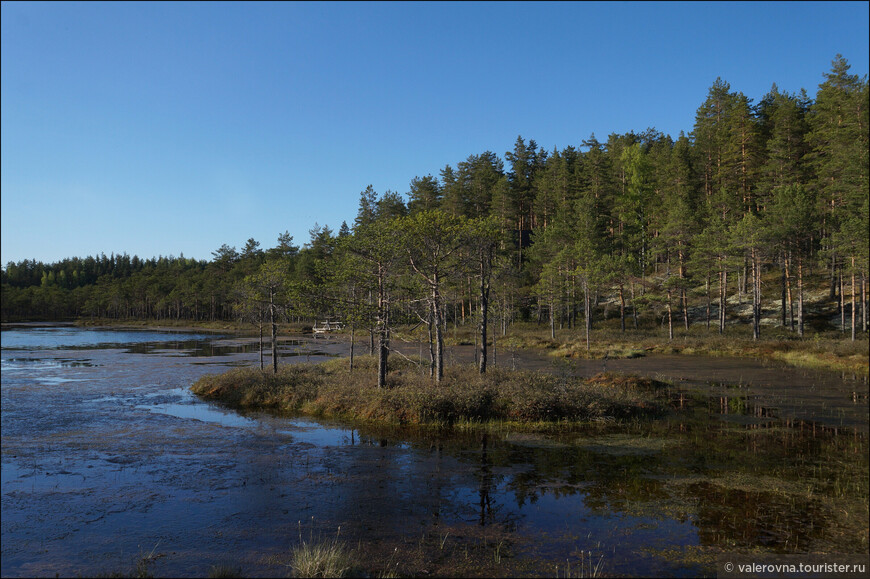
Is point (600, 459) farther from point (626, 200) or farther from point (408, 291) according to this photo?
point (626, 200)

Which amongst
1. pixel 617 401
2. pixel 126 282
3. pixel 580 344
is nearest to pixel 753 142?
pixel 580 344

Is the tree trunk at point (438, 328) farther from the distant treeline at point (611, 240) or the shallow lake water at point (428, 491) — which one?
the shallow lake water at point (428, 491)

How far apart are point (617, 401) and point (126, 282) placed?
148365 millimetres

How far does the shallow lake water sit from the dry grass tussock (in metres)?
1.82

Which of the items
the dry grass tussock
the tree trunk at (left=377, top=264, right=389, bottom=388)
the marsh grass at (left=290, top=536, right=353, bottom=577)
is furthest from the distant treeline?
the marsh grass at (left=290, top=536, right=353, bottom=577)

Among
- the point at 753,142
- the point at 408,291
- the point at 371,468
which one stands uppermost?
the point at 753,142

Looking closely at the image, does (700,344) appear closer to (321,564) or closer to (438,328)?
(438,328)

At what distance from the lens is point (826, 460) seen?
1412cm

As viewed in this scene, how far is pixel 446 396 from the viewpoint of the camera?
2147cm

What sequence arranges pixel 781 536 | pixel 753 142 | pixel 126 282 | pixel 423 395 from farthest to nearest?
pixel 126 282, pixel 753 142, pixel 423 395, pixel 781 536

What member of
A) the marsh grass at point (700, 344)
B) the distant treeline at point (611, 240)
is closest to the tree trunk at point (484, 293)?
the distant treeline at point (611, 240)

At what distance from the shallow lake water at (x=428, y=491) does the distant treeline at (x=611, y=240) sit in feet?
18.8

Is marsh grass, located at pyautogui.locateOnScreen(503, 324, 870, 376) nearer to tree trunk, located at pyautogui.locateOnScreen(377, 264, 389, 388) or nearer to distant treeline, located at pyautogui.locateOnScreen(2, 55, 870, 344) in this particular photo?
distant treeline, located at pyautogui.locateOnScreen(2, 55, 870, 344)

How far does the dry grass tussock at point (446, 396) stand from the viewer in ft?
69.1
